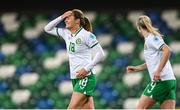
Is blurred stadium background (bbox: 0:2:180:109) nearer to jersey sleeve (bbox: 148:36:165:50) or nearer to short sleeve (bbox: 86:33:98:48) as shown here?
short sleeve (bbox: 86:33:98:48)

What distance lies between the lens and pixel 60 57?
14672 mm

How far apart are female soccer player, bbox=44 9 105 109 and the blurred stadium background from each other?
5.27 m

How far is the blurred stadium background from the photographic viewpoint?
44.9ft

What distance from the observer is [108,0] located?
50.1 ft

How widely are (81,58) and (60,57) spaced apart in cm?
662

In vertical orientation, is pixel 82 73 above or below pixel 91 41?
below

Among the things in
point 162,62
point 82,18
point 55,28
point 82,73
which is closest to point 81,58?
point 82,73

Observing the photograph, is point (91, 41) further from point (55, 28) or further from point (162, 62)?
point (162, 62)

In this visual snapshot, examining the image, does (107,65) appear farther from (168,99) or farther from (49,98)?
(168,99)

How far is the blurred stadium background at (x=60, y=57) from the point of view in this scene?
44.9ft

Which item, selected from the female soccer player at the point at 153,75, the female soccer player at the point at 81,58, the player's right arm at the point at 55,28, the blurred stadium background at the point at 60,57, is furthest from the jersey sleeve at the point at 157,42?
the blurred stadium background at the point at 60,57

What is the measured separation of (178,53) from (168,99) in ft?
19.9

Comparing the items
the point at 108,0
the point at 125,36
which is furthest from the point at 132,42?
the point at 108,0

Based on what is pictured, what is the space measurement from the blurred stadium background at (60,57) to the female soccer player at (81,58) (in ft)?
17.3
